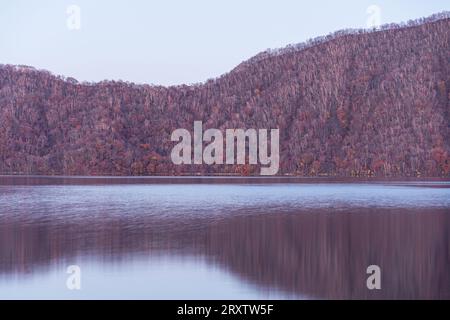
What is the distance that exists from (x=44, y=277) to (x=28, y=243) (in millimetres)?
8705

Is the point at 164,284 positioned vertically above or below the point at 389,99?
below

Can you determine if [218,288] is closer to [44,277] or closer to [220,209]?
[44,277]

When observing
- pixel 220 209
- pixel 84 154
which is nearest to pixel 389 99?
pixel 84 154

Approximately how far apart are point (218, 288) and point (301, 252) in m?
8.40

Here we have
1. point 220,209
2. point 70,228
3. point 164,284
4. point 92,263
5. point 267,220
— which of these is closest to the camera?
point 164,284

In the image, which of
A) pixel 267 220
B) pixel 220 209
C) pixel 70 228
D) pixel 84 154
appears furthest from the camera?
pixel 84 154

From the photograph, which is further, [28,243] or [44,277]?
[28,243]

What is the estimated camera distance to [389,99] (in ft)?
653

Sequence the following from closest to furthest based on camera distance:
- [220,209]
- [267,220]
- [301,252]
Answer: [301,252], [267,220], [220,209]

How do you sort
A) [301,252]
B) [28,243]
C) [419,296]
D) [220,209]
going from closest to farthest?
1. [419,296]
2. [301,252]
3. [28,243]
4. [220,209]
